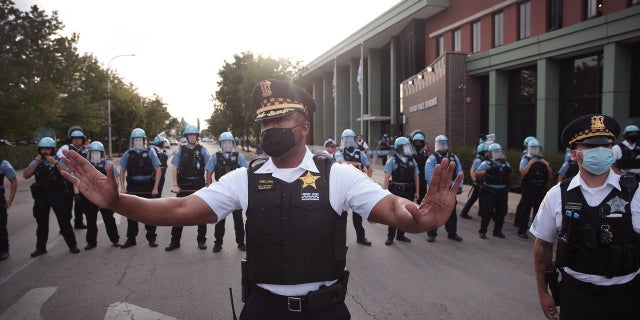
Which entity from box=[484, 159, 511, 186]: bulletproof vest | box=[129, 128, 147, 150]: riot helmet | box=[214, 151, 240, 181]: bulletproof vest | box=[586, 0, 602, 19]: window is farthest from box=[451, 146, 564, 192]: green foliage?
box=[129, 128, 147, 150]: riot helmet

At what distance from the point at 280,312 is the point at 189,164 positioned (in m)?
6.37

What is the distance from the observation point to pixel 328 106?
49031mm

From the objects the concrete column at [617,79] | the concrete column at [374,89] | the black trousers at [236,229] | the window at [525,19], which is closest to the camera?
the black trousers at [236,229]

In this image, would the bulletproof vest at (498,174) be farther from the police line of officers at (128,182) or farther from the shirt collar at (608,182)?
the shirt collar at (608,182)

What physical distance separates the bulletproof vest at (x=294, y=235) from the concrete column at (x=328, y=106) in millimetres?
46518

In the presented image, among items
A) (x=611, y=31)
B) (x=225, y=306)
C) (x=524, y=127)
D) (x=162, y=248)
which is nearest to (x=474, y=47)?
(x=524, y=127)

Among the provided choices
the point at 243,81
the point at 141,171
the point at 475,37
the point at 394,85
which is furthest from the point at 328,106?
the point at 141,171

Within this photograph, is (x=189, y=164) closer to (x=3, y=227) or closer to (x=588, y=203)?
(x=3, y=227)

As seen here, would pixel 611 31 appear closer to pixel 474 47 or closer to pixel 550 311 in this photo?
pixel 474 47

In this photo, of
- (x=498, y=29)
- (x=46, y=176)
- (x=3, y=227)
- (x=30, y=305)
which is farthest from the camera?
(x=498, y=29)

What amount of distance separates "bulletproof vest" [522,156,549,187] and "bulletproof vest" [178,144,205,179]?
21.4 feet

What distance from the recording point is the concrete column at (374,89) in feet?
116

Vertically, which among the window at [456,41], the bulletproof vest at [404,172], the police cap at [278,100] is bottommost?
the bulletproof vest at [404,172]

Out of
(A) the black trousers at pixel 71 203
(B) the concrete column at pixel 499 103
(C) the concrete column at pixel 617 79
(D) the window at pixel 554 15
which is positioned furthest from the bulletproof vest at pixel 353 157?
(B) the concrete column at pixel 499 103
